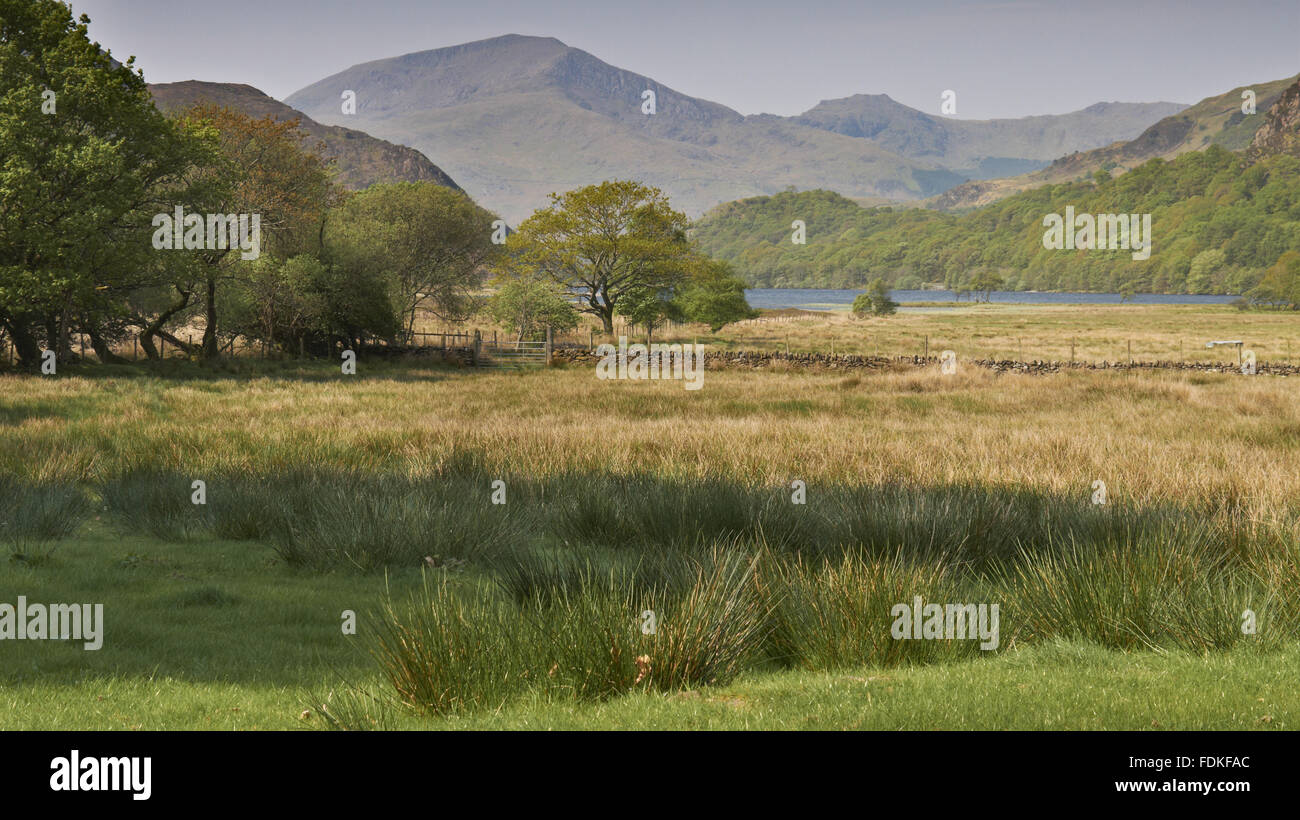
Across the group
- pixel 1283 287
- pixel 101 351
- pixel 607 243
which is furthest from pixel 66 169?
pixel 1283 287

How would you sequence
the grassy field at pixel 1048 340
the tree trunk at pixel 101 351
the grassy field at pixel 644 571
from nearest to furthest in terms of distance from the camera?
the grassy field at pixel 644 571 → the tree trunk at pixel 101 351 → the grassy field at pixel 1048 340

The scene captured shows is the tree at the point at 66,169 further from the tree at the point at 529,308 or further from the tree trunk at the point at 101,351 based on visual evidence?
the tree at the point at 529,308

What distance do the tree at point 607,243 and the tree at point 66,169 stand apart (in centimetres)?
2738

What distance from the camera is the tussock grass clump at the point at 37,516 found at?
10.7 metres

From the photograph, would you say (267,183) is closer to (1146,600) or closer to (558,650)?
(558,650)

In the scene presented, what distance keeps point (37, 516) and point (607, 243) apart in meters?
51.4

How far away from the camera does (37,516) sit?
11.5m

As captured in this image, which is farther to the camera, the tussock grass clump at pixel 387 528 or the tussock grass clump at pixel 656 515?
the tussock grass clump at pixel 656 515

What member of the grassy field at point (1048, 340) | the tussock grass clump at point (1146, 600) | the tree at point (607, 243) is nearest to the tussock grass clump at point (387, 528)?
the tussock grass clump at point (1146, 600)

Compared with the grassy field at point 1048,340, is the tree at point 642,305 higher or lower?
higher

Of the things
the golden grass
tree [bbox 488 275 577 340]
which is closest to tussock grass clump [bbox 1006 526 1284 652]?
the golden grass

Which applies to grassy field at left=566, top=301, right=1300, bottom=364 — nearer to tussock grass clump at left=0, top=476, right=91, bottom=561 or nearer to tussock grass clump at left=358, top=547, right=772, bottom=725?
tussock grass clump at left=0, top=476, right=91, bottom=561
